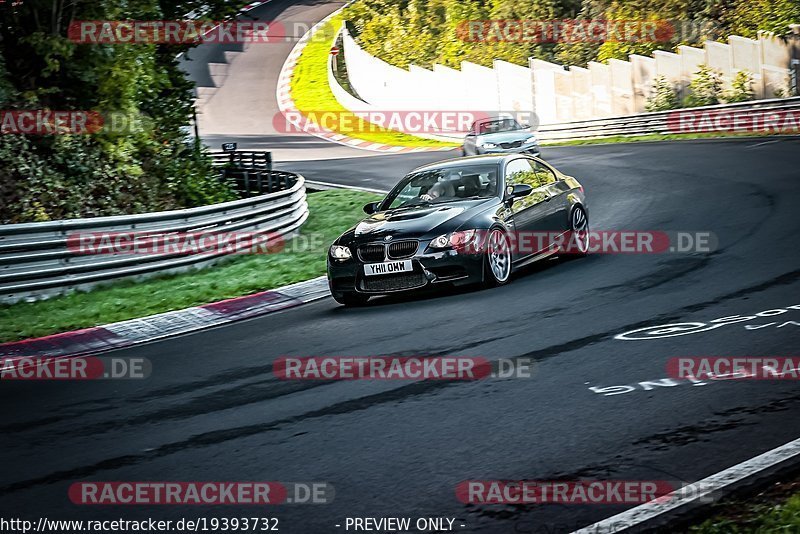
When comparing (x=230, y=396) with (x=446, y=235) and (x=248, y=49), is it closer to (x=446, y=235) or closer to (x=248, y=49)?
(x=446, y=235)

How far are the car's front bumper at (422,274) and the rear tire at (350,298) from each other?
10 centimetres

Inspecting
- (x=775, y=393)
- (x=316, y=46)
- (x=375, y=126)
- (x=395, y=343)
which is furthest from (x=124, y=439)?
(x=316, y=46)

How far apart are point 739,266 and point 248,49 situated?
59.4 meters

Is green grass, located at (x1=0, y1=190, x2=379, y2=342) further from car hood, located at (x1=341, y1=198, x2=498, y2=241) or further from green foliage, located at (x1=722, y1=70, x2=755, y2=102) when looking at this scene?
green foliage, located at (x1=722, y1=70, x2=755, y2=102)

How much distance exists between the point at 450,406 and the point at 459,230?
4325 millimetres

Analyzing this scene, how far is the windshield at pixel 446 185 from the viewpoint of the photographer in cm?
1188

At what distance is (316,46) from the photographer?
65750mm

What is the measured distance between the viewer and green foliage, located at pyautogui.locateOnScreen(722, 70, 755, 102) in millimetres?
32250

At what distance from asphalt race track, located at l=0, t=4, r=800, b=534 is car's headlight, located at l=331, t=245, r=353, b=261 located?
1.93 feet

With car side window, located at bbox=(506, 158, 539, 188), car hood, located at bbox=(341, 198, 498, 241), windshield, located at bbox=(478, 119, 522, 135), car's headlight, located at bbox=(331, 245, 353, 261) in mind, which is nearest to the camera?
car hood, located at bbox=(341, 198, 498, 241)

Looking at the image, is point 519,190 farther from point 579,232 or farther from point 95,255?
point 95,255

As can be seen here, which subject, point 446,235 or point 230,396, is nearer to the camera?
point 230,396
